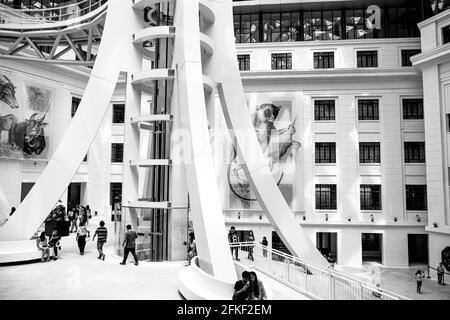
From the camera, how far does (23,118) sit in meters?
23.5

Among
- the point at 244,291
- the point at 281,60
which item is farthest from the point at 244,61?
the point at 244,291

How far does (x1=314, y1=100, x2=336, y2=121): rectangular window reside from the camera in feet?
83.9

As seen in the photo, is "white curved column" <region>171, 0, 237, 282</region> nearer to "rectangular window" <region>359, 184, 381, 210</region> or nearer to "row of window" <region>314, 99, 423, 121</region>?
"row of window" <region>314, 99, 423, 121</region>

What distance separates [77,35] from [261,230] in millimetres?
16811

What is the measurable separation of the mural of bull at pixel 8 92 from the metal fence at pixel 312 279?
738 inches

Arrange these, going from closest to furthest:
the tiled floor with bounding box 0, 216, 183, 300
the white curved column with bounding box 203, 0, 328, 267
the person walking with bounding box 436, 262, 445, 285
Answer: the tiled floor with bounding box 0, 216, 183, 300
the white curved column with bounding box 203, 0, 328, 267
the person walking with bounding box 436, 262, 445, 285

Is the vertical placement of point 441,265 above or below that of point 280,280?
below

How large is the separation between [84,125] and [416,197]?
72.8 feet

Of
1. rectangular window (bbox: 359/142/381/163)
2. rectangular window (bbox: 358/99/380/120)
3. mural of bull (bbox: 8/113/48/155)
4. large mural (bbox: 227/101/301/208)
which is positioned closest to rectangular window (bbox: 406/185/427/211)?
rectangular window (bbox: 359/142/381/163)

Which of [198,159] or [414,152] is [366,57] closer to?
[414,152]

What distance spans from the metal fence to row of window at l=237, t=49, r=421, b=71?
17895 millimetres
